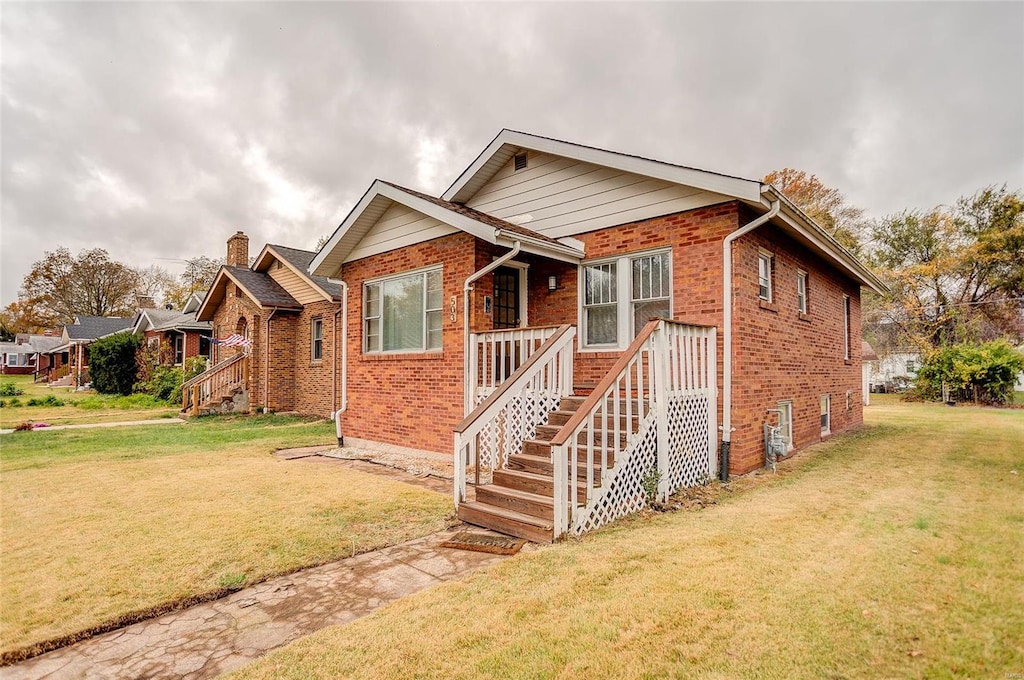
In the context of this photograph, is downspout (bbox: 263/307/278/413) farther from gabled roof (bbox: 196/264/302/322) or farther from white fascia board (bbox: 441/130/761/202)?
white fascia board (bbox: 441/130/761/202)

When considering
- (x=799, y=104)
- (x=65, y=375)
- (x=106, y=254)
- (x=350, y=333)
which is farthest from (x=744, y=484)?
(x=106, y=254)

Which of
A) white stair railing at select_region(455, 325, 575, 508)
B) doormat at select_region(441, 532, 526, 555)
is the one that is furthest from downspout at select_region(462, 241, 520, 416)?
doormat at select_region(441, 532, 526, 555)

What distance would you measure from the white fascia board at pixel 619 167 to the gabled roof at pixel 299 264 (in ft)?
23.8

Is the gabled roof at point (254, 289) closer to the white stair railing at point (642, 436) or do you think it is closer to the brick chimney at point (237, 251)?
the brick chimney at point (237, 251)

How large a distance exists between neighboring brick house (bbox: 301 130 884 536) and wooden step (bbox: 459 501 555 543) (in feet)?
8.95

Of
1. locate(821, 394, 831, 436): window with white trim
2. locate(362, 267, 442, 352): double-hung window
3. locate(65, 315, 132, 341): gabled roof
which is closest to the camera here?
locate(362, 267, 442, 352): double-hung window

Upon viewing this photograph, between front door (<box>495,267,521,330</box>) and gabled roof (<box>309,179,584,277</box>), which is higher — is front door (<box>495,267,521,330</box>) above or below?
below

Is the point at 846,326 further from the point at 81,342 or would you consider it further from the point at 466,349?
the point at 81,342

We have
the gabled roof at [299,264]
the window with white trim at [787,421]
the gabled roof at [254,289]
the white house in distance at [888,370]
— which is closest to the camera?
the window with white trim at [787,421]

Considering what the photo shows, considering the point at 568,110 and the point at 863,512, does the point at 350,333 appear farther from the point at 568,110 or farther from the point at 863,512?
the point at 568,110

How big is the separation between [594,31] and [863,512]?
10811 mm

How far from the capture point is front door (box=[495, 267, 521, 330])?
8.80 meters

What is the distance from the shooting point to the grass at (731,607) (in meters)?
2.47

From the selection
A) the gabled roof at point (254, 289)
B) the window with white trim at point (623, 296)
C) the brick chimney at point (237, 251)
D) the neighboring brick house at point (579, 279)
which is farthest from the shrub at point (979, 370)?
the brick chimney at point (237, 251)
